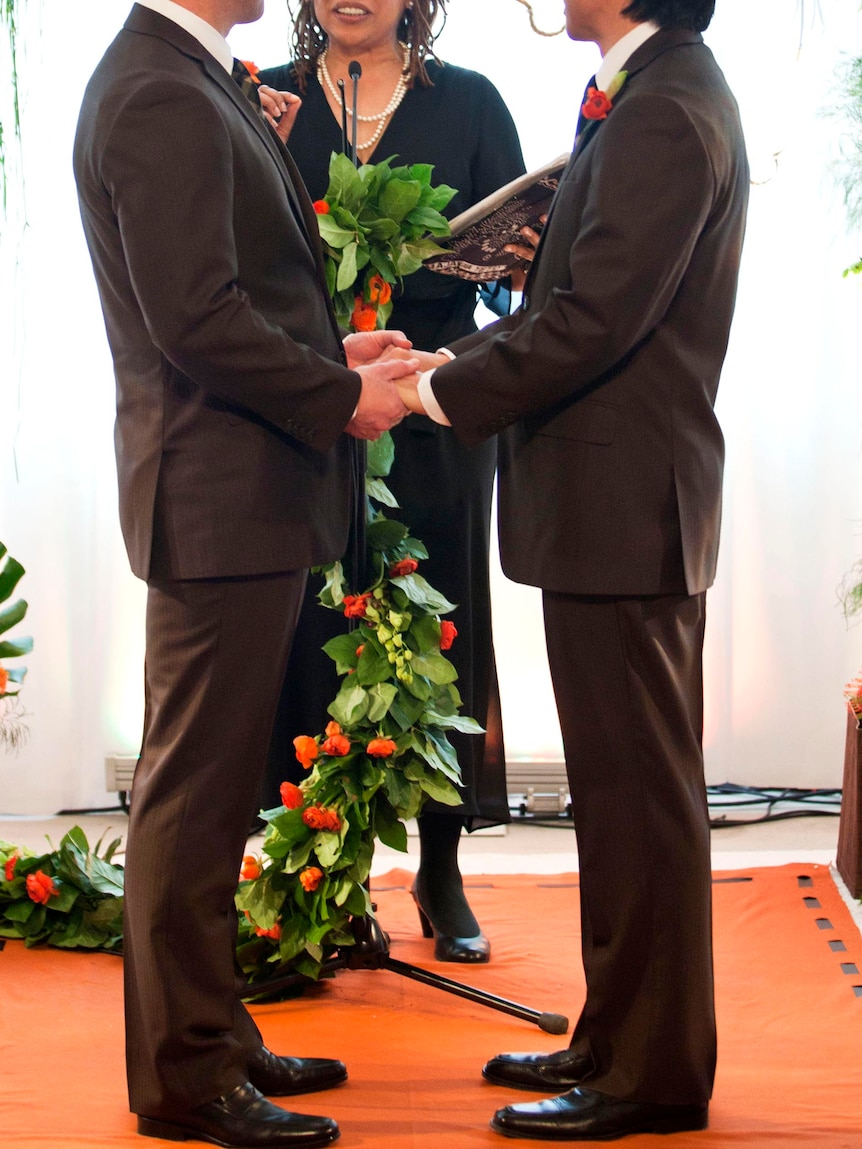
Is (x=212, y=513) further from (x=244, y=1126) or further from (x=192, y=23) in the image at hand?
(x=244, y=1126)

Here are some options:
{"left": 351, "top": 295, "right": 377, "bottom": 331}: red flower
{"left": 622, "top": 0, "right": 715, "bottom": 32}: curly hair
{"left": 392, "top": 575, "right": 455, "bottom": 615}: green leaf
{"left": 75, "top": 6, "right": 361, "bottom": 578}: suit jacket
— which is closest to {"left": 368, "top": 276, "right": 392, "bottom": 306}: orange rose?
{"left": 351, "top": 295, "right": 377, "bottom": 331}: red flower

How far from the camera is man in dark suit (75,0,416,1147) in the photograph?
175 cm

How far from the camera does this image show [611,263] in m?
1.74

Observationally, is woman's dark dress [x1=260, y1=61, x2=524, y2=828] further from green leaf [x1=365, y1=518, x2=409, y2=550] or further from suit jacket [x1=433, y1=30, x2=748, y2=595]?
suit jacket [x1=433, y1=30, x2=748, y2=595]

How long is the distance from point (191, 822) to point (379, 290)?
3.21 ft

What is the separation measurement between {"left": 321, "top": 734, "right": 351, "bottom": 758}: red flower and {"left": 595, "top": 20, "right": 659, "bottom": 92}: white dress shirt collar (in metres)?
1.11

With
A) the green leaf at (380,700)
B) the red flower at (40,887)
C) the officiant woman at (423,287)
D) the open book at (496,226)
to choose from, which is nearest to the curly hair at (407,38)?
the officiant woman at (423,287)

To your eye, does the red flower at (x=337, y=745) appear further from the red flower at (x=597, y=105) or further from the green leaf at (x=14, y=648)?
the red flower at (x=597, y=105)

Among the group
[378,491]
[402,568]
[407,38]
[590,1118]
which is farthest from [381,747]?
[407,38]

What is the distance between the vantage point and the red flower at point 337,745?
2.30 meters

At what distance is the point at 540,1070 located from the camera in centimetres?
210

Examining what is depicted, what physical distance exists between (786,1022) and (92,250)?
5.73 feet

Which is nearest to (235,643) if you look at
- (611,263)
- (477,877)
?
(611,263)

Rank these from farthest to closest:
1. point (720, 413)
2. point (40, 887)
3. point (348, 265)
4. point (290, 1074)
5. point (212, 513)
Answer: point (720, 413), point (40, 887), point (348, 265), point (290, 1074), point (212, 513)
